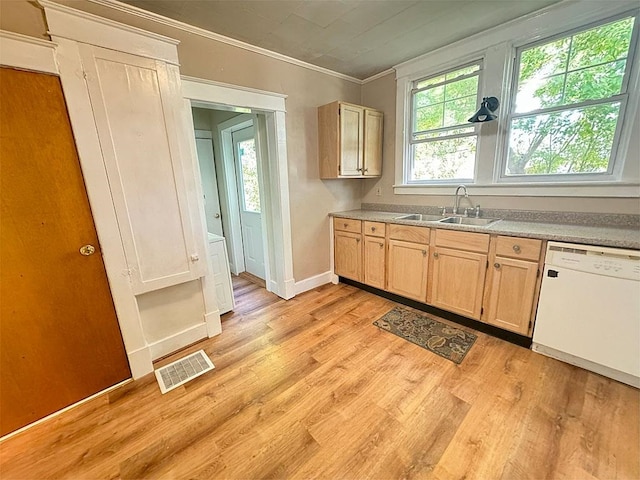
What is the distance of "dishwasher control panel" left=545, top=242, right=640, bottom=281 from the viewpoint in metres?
1.57

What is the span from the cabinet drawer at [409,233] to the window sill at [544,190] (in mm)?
671

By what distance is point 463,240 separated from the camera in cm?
223

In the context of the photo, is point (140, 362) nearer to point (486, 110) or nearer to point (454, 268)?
point (454, 268)

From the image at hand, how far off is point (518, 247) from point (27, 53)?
10.7 feet

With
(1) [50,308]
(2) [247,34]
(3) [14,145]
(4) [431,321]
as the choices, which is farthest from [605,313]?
(3) [14,145]

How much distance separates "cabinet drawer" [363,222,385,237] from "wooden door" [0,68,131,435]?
2334mm

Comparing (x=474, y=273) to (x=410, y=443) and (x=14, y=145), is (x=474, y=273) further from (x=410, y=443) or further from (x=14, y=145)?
(x=14, y=145)

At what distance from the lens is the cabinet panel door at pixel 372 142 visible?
3.09 metres

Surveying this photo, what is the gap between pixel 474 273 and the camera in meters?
2.22

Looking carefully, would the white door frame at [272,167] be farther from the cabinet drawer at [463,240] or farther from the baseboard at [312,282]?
the cabinet drawer at [463,240]

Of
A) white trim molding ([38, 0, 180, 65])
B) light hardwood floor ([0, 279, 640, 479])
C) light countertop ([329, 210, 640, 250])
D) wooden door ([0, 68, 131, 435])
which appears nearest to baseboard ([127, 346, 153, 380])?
light hardwood floor ([0, 279, 640, 479])

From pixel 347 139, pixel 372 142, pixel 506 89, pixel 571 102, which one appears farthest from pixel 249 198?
pixel 571 102

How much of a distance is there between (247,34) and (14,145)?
1792mm

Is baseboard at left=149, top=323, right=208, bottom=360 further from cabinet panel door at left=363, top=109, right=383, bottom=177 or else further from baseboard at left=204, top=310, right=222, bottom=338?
cabinet panel door at left=363, top=109, right=383, bottom=177
